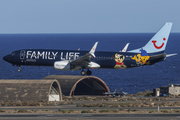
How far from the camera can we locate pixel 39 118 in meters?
56.2

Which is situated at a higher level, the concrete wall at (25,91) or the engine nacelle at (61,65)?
the engine nacelle at (61,65)

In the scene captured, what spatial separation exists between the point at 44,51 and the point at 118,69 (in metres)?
17.0

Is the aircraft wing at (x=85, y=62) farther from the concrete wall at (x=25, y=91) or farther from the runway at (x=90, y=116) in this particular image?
the concrete wall at (x=25, y=91)

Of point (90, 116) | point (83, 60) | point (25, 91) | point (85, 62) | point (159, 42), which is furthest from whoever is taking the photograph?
point (25, 91)

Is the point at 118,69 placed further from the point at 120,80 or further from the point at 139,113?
the point at 120,80

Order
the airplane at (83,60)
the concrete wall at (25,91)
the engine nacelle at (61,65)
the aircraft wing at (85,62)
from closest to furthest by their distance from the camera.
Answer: the aircraft wing at (85,62)
the engine nacelle at (61,65)
the airplane at (83,60)
the concrete wall at (25,91)

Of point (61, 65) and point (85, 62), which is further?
point (85, 62)

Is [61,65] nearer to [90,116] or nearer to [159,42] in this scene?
[90,116]

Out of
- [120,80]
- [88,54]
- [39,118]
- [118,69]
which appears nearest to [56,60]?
[88,54]

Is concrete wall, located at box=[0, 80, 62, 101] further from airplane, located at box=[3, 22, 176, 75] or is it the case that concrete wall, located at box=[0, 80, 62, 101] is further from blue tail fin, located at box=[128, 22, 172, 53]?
blue tail fin, located at box=[128, 22, 172, 53]

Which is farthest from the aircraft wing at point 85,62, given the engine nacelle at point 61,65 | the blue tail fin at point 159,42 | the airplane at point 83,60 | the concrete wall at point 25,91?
the concrete wall at point 25,91

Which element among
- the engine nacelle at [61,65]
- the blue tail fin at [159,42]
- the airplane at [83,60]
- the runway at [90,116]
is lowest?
the runway at [90,116]

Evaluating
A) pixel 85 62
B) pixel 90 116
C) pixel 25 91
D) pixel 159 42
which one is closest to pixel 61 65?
pixel 85 62

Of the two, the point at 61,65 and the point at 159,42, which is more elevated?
the point at 159,42
